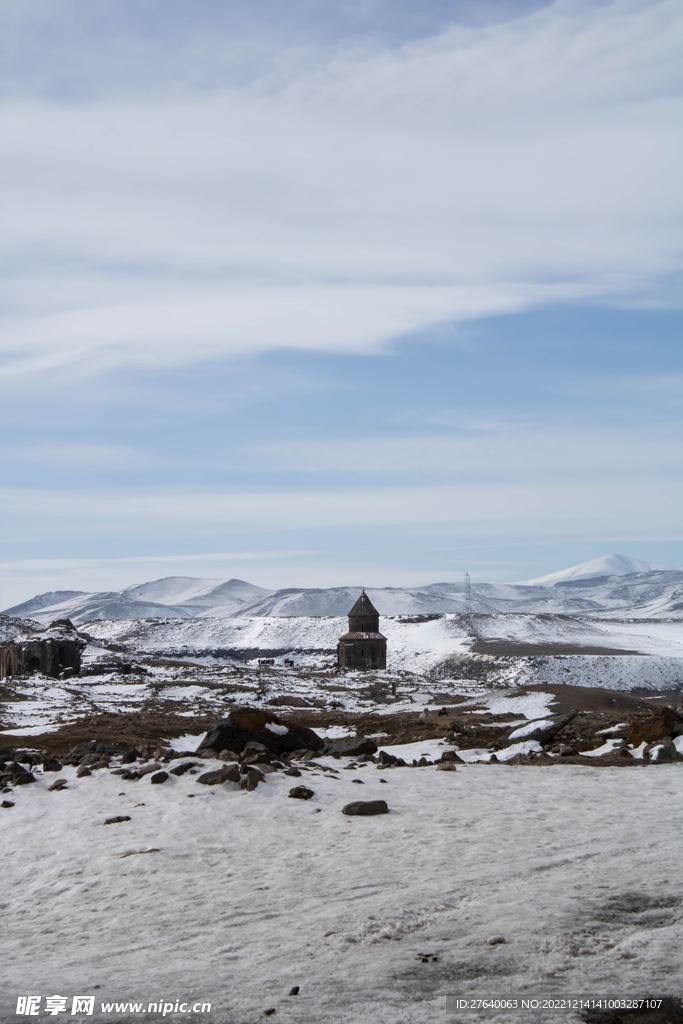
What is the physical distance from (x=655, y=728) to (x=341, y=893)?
11957 mm

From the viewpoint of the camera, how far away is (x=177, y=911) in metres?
8.59

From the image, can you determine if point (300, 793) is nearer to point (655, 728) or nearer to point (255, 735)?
point (255, 735)

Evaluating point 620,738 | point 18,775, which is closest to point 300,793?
point 18,775

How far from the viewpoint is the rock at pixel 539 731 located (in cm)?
1898

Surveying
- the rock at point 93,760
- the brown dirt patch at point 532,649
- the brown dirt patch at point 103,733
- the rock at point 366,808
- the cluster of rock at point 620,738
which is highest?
the rock at point 93,760

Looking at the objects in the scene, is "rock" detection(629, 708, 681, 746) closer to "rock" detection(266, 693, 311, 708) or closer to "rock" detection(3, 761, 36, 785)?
"rock" detection(3, 761, 36, 785)

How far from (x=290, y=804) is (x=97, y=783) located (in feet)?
12.1

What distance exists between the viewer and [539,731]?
1906cm

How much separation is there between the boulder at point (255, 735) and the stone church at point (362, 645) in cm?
5577

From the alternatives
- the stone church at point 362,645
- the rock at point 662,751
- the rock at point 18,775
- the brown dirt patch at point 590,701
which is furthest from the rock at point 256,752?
the stone church at point 362,645

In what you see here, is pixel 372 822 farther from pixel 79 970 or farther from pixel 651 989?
pixel 651 989

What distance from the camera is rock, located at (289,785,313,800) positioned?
12.9m

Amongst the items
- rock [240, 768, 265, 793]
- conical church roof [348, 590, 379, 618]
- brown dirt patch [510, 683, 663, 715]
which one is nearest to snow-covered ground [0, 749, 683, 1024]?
rock [240, 768, 265, 793]

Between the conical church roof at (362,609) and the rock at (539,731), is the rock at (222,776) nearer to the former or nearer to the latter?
the rock at (539,731)
